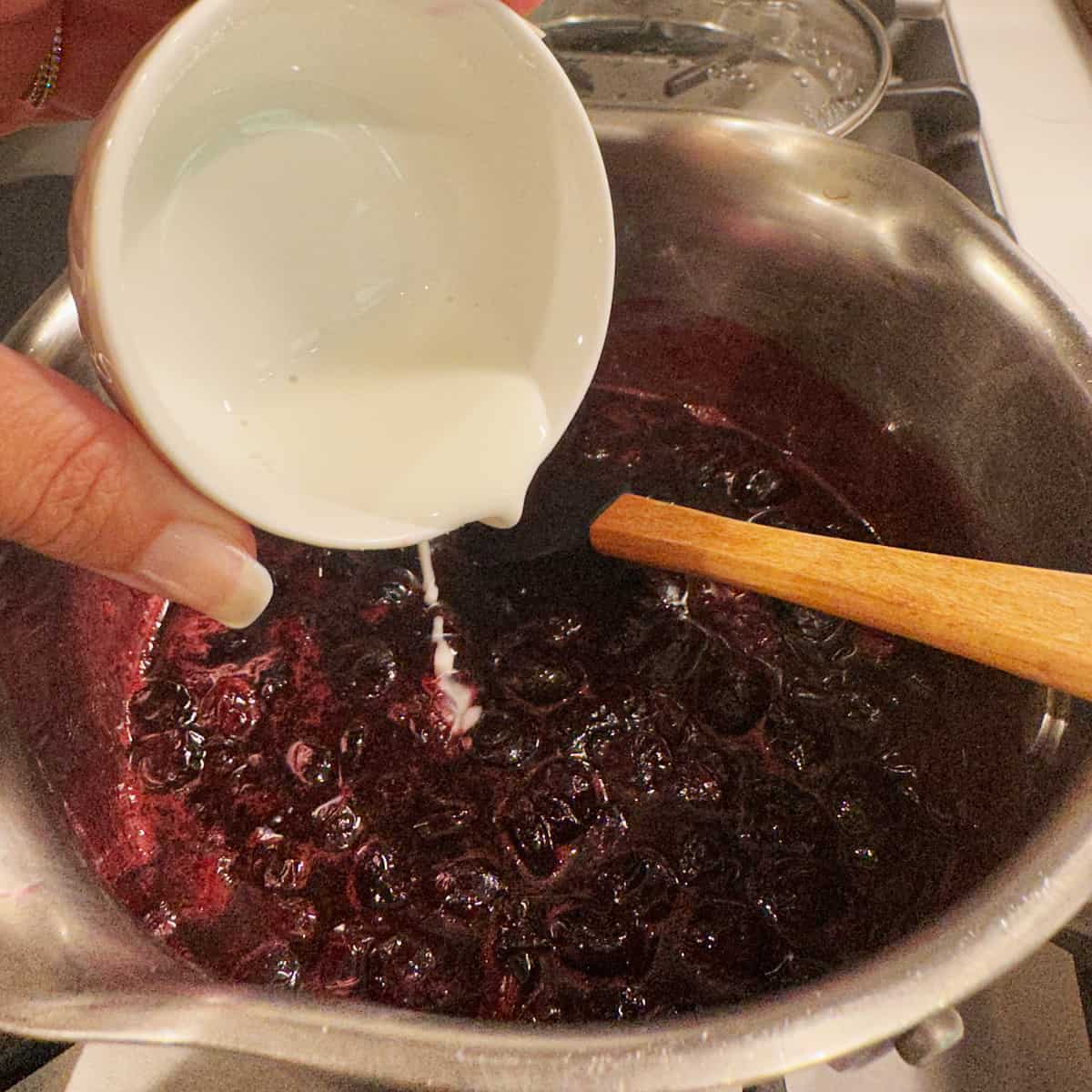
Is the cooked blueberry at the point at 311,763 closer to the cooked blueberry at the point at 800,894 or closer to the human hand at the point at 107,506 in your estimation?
the human hand at the point at 107,506

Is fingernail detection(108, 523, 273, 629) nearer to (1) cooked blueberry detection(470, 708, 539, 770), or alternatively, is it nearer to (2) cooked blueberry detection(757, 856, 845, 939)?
(1) cooked blueberry detection(470, 708, 539, 770)

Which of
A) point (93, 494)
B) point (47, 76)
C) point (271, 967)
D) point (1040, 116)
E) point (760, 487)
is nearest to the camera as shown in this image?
point (93, 494)

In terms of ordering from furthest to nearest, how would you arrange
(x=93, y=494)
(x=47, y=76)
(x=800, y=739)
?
(x=47, y=76) → (x=800, y=739) → (x=93, y=494)

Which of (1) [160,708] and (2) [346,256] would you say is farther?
(1) [160,708]

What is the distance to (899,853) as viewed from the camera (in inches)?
29.1

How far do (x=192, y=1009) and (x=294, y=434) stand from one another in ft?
1.04

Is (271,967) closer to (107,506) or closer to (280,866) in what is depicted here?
(280,866)

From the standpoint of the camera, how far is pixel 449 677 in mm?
870

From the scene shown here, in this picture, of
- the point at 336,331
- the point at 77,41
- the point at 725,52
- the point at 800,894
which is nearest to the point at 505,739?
the point at 800,894

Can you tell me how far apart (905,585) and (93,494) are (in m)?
0.53

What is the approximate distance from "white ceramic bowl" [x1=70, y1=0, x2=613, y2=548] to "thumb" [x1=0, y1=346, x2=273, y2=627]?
0.03 metres

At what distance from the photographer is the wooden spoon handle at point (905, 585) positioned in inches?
22.0

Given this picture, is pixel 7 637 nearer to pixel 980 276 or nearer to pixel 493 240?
pixel 493 240

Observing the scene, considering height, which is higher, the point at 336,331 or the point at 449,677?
the point at 336,331
